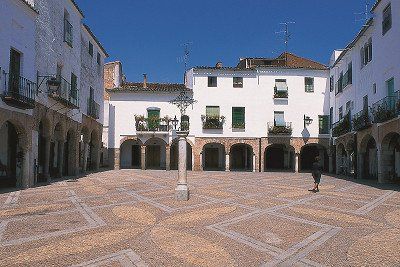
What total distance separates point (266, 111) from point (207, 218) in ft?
68.5

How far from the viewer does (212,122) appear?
2709cm

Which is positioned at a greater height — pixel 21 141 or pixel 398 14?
pixel 398 14

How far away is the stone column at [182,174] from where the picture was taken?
10398 millimetres

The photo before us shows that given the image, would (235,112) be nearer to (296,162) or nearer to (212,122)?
(212,122)

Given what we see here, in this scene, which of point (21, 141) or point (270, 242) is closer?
point (270, 242)

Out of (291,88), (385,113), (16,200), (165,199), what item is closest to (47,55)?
(16,200)

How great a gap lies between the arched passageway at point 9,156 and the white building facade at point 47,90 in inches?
1.7

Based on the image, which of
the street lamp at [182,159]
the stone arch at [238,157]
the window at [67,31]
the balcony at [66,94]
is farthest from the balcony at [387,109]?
the window at [67,31]

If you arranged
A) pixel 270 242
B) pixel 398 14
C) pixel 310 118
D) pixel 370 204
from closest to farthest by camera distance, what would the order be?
pixel 270 242 → pixel 370 204 → pixel 398 14 → pixel 310 118

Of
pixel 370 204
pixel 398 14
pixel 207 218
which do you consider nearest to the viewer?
pixel 207 218

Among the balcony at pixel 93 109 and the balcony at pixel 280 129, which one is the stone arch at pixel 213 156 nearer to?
the balcony at pixel 280 129

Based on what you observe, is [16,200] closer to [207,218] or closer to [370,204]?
[207,218]

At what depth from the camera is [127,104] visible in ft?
91.1

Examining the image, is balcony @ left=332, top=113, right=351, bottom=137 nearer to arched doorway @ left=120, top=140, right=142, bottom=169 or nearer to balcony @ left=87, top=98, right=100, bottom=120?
arched doorway @ left=120, top=140, right=142, bottom=169
